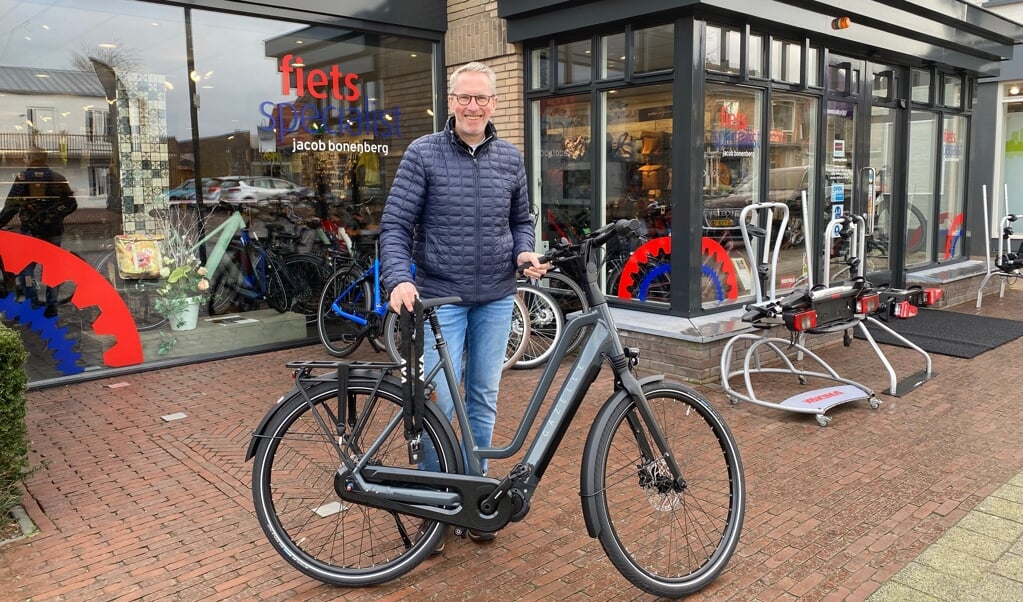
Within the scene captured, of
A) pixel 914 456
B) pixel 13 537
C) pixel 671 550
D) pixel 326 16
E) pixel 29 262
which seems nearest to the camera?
pixel 671 550

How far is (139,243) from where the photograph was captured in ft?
21.9

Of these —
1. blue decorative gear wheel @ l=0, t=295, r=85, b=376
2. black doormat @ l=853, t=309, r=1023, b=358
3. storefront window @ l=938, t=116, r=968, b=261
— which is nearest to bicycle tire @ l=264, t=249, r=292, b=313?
blue decorative gear wheel @ l=0, t=295, r=85, b=376

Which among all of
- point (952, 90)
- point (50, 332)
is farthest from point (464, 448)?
point (952, 90)

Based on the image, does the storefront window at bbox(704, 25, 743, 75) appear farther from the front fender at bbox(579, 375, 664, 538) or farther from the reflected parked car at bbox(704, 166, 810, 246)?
the front fender at bbox(579, 375, 664, 538)

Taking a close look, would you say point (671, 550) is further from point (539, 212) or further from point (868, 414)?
point (539, 212)

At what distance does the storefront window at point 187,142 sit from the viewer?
6.14 m

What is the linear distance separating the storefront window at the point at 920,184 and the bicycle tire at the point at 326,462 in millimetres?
8578

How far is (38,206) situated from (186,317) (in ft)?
4.79

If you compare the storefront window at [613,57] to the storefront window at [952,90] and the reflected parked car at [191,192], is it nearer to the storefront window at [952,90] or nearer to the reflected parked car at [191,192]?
the reflected parked car at [191,192]

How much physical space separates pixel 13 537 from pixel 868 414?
196 inches

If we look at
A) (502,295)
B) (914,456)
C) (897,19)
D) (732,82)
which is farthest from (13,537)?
(897,19)

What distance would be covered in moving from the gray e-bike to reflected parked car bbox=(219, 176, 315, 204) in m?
4.53

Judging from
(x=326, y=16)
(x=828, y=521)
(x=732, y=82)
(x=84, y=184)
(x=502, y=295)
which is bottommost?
(x=828, y=521)

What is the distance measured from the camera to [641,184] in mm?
6793
